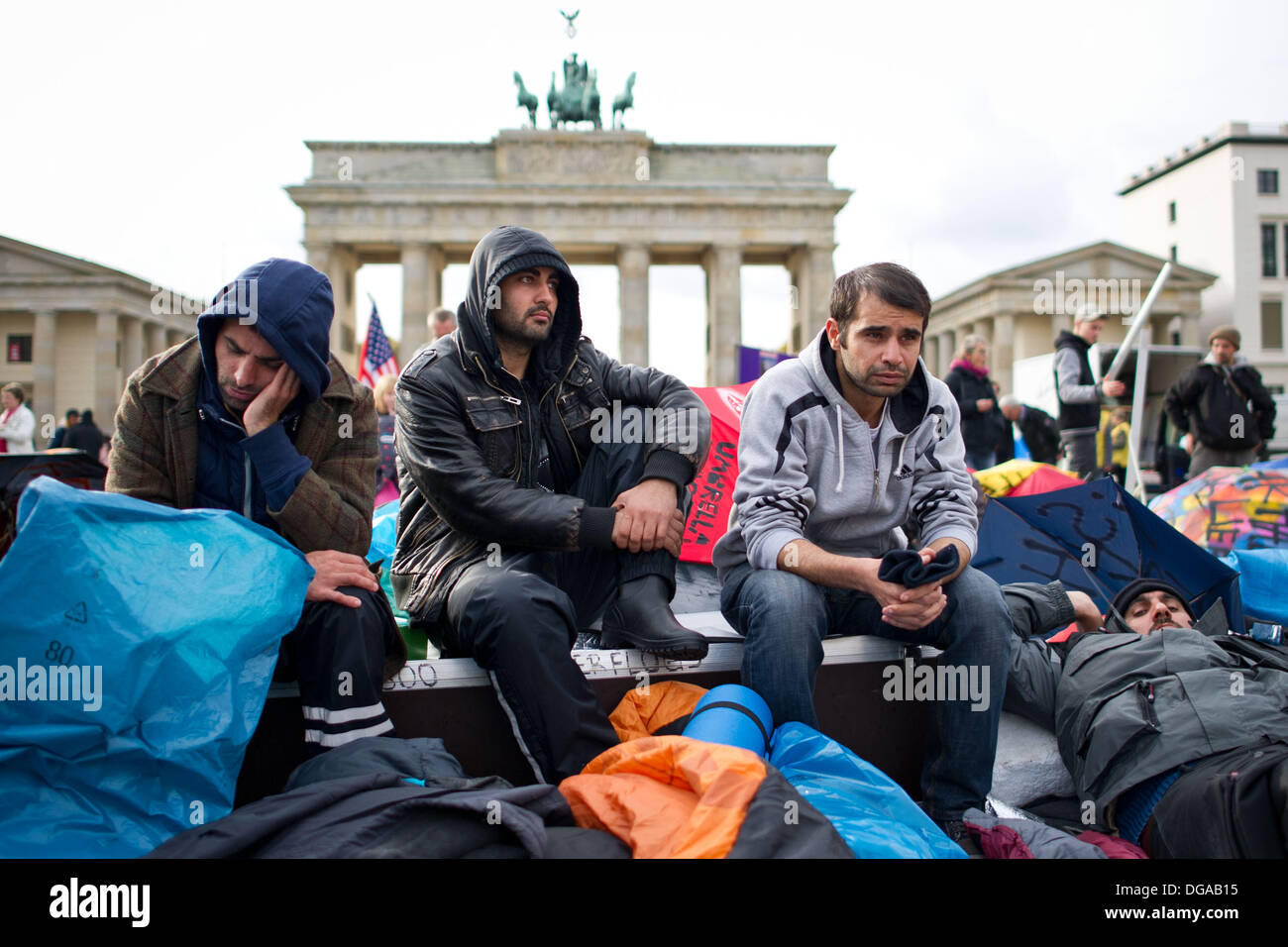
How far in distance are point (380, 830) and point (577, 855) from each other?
347 mm

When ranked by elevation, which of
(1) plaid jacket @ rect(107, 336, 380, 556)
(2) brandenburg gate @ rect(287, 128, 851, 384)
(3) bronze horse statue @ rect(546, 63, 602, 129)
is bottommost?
(1) plaid jacket @ rect(107, 336, 380, 556)

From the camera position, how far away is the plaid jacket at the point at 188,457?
7.42 ft

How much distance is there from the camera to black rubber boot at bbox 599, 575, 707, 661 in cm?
237

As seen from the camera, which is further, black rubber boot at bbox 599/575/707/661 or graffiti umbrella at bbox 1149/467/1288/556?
graffiti umbrella at bbox 1149/467/1288/556

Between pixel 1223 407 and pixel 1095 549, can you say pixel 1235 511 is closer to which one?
pixel 1095 549

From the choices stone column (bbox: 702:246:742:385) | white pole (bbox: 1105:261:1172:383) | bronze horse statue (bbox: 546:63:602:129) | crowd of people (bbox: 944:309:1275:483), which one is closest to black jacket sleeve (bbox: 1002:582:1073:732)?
crowd of people (bbox: 944:309:1275:483)

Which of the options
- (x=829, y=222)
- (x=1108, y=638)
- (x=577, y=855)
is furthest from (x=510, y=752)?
(x=829, y=222)

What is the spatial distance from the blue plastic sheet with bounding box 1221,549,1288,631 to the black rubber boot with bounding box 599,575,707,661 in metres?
2.65

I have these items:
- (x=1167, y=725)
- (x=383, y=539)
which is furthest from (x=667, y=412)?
(x=383, y=539)

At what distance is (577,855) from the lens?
64.3 inches

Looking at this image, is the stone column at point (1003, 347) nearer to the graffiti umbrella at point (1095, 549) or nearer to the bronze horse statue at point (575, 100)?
the bronze horse statue at point (575, 100)

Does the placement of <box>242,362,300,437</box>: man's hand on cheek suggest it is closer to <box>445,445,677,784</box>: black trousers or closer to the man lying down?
<box>445,445,677,784</box>: black trousers

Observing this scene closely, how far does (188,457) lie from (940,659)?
204 centimetres
